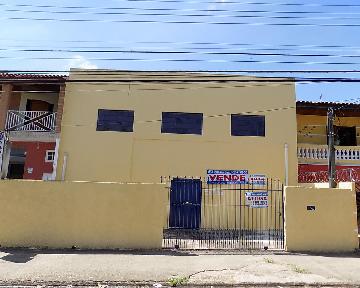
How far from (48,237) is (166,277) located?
13.5 feet

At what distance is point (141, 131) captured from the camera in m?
15.8

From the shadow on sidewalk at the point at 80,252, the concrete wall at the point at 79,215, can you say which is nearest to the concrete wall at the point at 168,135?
the concrete wall at the point at 79,215

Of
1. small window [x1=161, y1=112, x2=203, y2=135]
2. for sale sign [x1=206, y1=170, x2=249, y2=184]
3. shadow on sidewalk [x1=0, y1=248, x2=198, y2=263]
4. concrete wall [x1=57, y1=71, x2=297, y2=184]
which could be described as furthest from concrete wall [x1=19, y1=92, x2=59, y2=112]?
shadow on sidewalk [x1=0, y1=248, x2=198, y2=263]

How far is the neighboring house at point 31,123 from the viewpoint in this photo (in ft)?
51.9

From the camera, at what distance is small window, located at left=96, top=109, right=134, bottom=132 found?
15.8 metres

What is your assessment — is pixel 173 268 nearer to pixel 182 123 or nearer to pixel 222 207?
pixel 222 207

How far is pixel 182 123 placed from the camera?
1602cm

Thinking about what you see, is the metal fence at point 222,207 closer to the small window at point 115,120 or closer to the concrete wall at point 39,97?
the small window at point 115,120

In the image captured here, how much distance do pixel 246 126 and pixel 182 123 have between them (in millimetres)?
2916

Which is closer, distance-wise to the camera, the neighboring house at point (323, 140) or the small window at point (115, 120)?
the small window at point (115, 120)

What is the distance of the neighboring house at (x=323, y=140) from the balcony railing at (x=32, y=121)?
38.5ft

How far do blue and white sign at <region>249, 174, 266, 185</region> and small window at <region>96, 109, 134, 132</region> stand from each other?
5.72 meters

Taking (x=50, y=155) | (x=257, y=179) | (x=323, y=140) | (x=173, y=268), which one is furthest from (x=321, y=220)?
(x=50, y=155)

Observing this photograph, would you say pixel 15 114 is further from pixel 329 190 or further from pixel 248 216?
pixel 329 190
